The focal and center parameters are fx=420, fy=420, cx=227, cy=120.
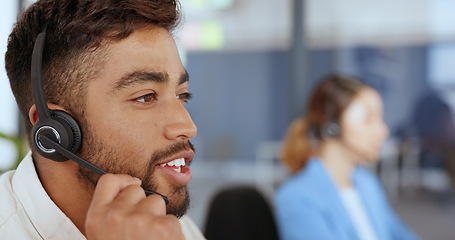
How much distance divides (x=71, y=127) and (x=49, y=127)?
3cm

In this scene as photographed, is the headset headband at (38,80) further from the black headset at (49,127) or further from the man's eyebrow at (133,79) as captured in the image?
the man's eyebrow at (133,79)

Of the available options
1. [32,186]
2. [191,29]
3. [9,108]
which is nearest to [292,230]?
[32,186]

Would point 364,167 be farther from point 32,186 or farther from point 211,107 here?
point 32,186

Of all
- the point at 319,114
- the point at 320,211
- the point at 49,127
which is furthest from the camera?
the point at 319,114

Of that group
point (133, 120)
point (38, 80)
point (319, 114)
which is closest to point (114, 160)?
point (133, 120)

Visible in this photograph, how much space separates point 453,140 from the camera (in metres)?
2.52

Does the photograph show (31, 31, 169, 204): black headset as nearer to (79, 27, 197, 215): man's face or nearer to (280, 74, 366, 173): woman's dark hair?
(79, 27, 197, 215): man's face

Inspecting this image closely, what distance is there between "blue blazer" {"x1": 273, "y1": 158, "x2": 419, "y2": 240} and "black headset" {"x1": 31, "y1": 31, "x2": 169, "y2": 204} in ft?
4.12

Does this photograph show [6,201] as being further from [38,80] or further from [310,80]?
[310,80]

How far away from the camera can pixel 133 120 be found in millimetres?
702

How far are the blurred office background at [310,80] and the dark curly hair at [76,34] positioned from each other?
1657 mm

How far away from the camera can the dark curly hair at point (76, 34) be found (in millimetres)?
696

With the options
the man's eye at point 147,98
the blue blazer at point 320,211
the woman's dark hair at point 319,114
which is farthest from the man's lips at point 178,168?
the woman's dark hair at point 319,114

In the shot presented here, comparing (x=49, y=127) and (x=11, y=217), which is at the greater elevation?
(x=49, y=127)
